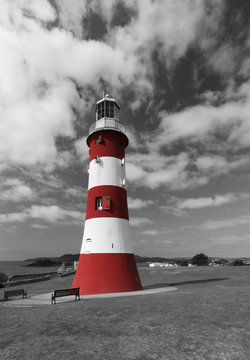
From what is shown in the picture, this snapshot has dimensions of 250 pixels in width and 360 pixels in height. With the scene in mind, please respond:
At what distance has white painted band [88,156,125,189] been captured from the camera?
687 inches

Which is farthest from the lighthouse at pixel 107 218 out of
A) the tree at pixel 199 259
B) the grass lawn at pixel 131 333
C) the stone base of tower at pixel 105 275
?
the tree at pixel 199 259

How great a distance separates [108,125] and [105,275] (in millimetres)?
10786

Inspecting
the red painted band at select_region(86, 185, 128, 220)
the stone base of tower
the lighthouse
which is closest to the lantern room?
the lighthouse

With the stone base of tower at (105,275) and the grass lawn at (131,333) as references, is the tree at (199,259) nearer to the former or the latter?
the stone base of tower at (105,275)

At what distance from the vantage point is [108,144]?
18.1 meters

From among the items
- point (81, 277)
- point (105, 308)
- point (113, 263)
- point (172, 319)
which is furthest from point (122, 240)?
point (172, 319)

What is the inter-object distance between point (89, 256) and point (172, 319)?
8.91 metres

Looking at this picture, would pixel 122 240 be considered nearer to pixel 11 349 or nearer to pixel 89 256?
pixel 89 256

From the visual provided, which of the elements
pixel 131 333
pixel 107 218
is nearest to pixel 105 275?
pixel 107 218

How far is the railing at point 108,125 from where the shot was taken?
18461mm

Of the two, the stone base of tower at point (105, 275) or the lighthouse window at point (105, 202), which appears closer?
the stone base of tower at point (105, 275)

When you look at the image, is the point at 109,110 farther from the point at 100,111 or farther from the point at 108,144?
the point at 108,144

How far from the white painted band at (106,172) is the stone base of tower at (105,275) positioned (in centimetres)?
502

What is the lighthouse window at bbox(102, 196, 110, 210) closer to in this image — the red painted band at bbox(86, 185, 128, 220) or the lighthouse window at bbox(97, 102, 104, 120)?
the red painted band at bbox(86, 185, 128, 220)
